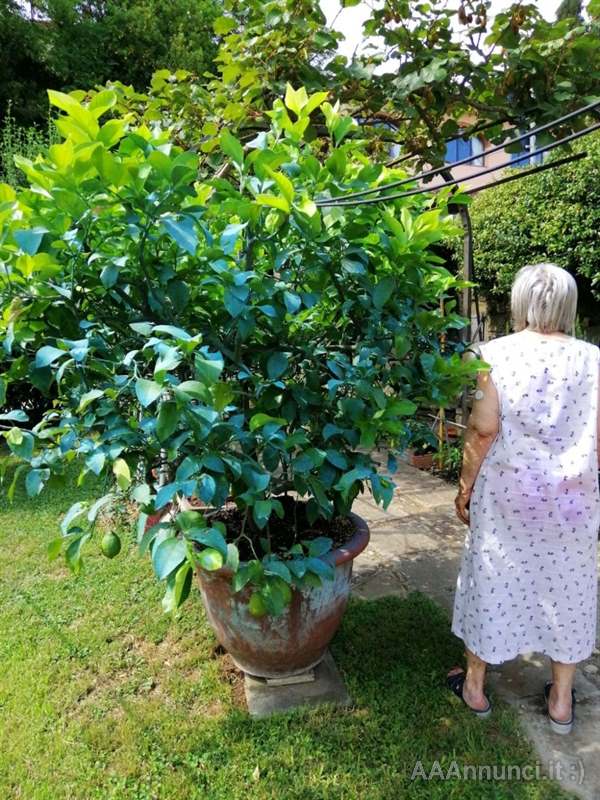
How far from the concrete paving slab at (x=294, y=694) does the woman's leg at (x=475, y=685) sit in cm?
48

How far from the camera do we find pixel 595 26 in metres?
2.62

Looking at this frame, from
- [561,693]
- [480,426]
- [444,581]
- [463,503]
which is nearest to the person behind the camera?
[480,426]

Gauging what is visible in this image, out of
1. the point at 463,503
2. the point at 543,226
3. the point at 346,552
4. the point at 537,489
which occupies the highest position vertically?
the point at 543,226

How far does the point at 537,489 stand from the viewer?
6.29 ft

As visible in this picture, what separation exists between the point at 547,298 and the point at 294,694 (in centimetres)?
184

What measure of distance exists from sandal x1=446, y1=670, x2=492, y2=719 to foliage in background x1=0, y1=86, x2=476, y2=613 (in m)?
0.91

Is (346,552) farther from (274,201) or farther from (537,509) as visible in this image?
(274,201)

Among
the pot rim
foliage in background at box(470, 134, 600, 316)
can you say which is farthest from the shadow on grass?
foliage in background at box(470, 134, 600, 316)

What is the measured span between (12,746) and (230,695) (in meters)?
0.83

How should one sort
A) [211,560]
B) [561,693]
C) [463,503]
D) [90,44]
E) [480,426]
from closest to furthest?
[211,560] → [480,426] → [561,693] → [463,503] → [90,44]

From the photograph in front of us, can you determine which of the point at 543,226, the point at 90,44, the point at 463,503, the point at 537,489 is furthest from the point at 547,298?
the point at 90,44

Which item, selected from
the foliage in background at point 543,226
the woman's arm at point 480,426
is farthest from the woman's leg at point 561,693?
the foliage in background at point 543,226

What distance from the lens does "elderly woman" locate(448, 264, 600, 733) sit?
1.87 meters

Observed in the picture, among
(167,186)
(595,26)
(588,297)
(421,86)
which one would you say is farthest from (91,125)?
(588,297)
